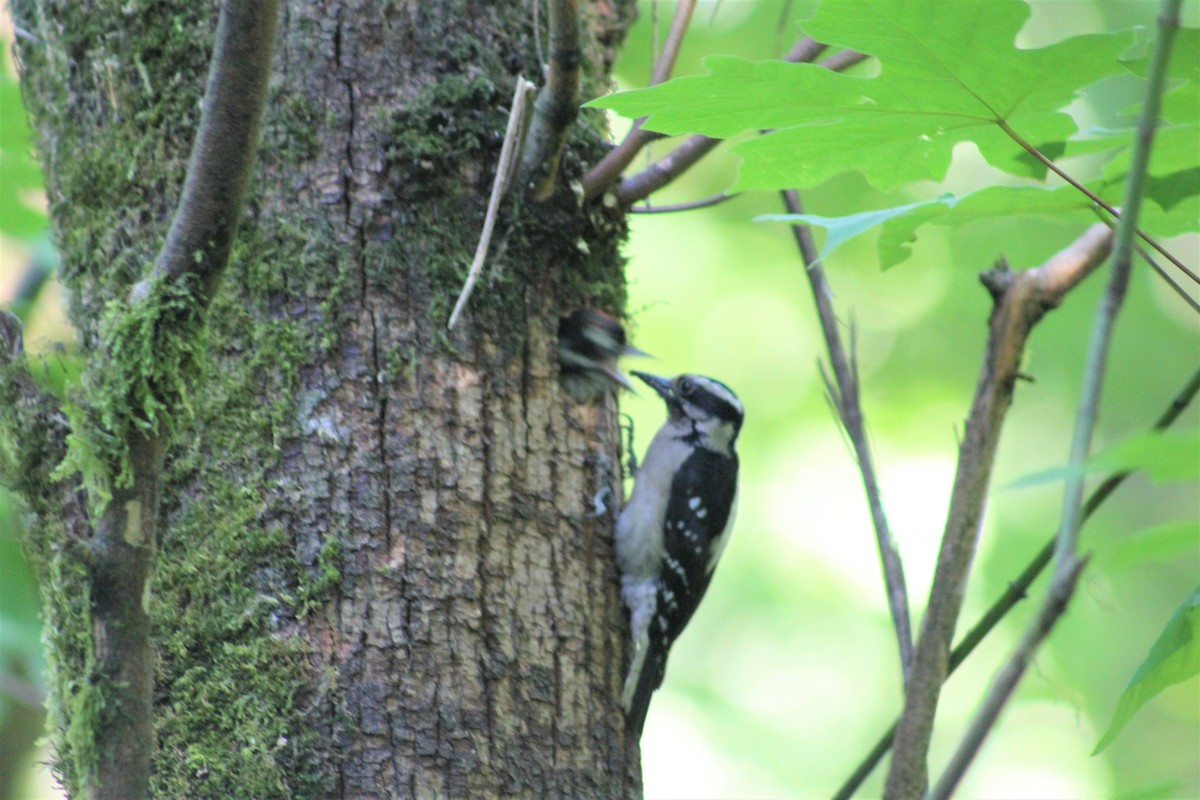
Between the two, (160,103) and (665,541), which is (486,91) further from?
(665,541)

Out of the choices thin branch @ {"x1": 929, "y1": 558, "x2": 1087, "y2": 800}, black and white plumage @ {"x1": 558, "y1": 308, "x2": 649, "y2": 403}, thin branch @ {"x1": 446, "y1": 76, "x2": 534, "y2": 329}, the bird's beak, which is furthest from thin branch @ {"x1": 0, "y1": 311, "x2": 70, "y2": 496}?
the bird's beak

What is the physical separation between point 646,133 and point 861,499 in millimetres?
6871

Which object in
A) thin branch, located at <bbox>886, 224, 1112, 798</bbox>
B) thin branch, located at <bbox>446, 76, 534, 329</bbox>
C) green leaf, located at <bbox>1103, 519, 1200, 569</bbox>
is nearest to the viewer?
green leaf, located at <bbox>1103, 519, 1200, 569</bbox>

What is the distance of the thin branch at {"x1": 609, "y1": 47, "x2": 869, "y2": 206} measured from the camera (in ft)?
8.16

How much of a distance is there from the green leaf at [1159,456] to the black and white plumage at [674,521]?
170 centimetres

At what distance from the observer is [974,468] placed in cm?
186

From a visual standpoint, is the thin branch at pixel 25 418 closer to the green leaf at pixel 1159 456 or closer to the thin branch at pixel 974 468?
the thin branch at pixel 974 468

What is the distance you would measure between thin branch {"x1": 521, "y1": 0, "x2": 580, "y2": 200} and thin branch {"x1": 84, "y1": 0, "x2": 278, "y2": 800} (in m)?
0.67

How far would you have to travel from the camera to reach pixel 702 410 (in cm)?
455

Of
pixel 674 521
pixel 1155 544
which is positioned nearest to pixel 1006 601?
pixel 1155 544

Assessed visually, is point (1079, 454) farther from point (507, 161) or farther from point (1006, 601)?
point (507, 161)

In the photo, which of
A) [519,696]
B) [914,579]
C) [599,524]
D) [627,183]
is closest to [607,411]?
[599,524]

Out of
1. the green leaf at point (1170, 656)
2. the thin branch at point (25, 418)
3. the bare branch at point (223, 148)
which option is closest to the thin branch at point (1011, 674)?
the green leaf at point (1170, 656)

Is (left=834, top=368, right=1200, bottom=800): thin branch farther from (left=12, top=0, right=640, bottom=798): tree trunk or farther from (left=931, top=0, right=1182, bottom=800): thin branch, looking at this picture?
(left=931, top=0, right=1182, bottom=800): thin branch
